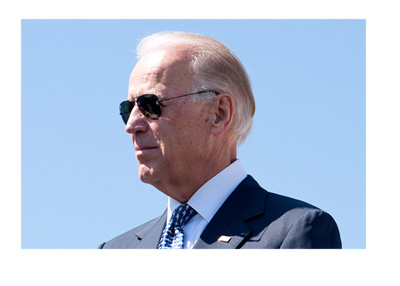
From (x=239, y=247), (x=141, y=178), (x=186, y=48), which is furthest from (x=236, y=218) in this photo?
(x=186, y=48)

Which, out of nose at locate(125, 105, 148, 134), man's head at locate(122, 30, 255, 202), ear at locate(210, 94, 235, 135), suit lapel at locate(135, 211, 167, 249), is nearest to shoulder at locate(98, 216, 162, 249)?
suit lapel at locate(135, 211, 167, 249)

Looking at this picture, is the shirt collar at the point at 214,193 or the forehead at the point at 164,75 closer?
the shirt collar at the point at 214,193

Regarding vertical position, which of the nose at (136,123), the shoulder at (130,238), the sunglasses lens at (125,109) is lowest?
the shoulder at (130,238)

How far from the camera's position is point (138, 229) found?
7.17 m

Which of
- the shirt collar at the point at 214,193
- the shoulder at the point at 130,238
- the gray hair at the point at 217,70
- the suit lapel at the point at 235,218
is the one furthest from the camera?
the shoulder at the point at 130,238

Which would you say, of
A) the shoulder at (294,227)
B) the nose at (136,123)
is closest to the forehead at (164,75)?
A: the nose at (136,123)

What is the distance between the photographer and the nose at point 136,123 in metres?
6.54

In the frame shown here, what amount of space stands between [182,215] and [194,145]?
0.60 meters

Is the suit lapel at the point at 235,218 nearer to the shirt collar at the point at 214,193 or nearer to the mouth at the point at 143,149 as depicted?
the shirt collar at the point at 214,193

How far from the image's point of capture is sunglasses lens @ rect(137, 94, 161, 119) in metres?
6.48

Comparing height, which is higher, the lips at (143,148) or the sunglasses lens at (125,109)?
the sunglasses lens at (125,109)

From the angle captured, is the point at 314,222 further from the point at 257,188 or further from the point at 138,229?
the point at 138,229

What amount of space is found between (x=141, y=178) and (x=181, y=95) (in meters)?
0.78

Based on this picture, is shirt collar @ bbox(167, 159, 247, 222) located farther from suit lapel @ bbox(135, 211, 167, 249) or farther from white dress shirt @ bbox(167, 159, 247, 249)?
suit lapel @ bbox(135, 211, 167, 249)
